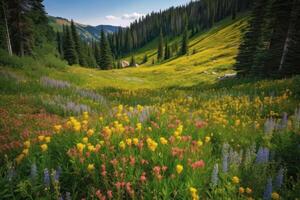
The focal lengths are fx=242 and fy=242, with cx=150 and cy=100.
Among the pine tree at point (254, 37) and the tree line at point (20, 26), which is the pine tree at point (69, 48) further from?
the pine tree at point (254, 37)

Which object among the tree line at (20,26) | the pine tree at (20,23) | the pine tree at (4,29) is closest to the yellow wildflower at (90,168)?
the pine tree at (4,29)

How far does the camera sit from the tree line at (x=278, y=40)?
19469 millimetres

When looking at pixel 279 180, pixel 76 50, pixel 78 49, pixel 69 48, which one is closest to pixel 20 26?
pixel 279 180

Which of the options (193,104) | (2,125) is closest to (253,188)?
(2,125)

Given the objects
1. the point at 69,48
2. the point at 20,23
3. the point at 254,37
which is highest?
the point at 69,48

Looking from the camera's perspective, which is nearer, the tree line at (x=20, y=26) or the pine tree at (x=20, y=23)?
the tree line at (x=20, y=26)

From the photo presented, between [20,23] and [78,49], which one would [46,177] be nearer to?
[20,23]

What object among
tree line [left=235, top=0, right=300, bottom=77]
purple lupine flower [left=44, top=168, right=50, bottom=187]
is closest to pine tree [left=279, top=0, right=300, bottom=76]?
tree line [left=235, top=0, right=300, bottom=77]

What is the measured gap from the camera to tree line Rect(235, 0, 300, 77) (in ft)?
63.9

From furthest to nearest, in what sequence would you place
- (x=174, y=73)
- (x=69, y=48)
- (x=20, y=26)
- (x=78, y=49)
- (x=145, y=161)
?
(x=78, y=49), (x=69, y=48), (x=174, y=73), (x=20, y=26), (x=145, y=161)

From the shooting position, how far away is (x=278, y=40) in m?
24.1

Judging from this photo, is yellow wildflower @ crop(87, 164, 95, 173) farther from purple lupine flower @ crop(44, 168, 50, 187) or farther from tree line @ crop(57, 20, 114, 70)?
tree line @ crop(57, 20, 114, 70)

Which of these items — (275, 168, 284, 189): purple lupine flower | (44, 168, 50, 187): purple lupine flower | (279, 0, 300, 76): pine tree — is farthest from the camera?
(279, 0, 300, 76): pine tree

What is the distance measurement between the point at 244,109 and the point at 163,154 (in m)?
4.57
